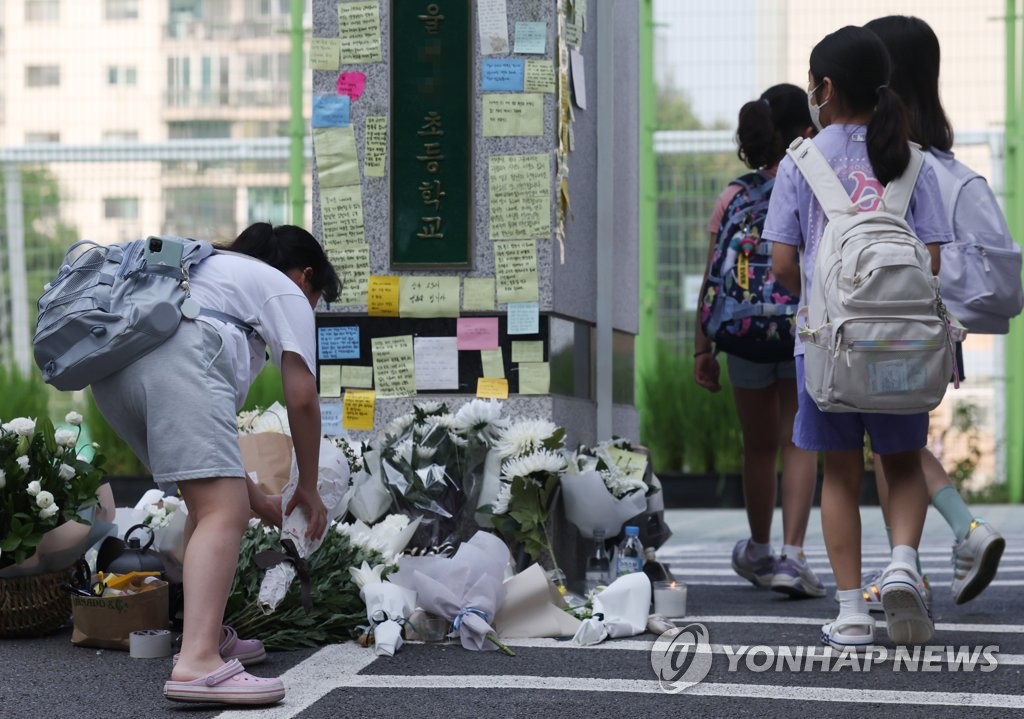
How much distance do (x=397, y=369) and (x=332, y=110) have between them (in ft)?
3.24

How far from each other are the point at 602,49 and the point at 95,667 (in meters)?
3.21

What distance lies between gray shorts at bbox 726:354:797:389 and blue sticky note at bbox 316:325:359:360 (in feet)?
4.55

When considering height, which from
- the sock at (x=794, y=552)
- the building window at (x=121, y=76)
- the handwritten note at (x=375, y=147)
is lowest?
the sock at (x=794, y=552)

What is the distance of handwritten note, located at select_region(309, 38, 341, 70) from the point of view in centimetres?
585

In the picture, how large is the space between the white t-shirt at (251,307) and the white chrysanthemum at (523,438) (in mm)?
1306

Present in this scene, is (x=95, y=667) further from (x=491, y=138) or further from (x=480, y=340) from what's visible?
(x=491, y=138)

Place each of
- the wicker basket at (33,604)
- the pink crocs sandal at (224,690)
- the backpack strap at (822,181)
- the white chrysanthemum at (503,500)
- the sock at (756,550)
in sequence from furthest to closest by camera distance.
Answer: the sock at (756,550) < the white chrysanthemum at (503,500) < the wicker basket at (33,604) < the backpack strap at (822,181) < the pink crocs sandal at (224,690)

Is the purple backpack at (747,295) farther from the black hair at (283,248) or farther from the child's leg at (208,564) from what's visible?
the child's leg at (208,564)

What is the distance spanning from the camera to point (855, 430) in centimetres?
445

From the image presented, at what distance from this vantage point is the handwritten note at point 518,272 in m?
5.68

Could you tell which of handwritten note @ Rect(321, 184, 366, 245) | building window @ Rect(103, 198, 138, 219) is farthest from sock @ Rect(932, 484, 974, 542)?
building window @ Rect(103, 198, 138, 219)

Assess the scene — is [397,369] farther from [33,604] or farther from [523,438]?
[33,604]

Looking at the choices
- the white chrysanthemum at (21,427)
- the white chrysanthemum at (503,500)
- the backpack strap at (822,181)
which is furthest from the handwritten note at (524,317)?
the white chrysanthemum at (21,427)

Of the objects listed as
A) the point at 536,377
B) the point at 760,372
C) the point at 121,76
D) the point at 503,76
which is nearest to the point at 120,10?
the point at 121,76
